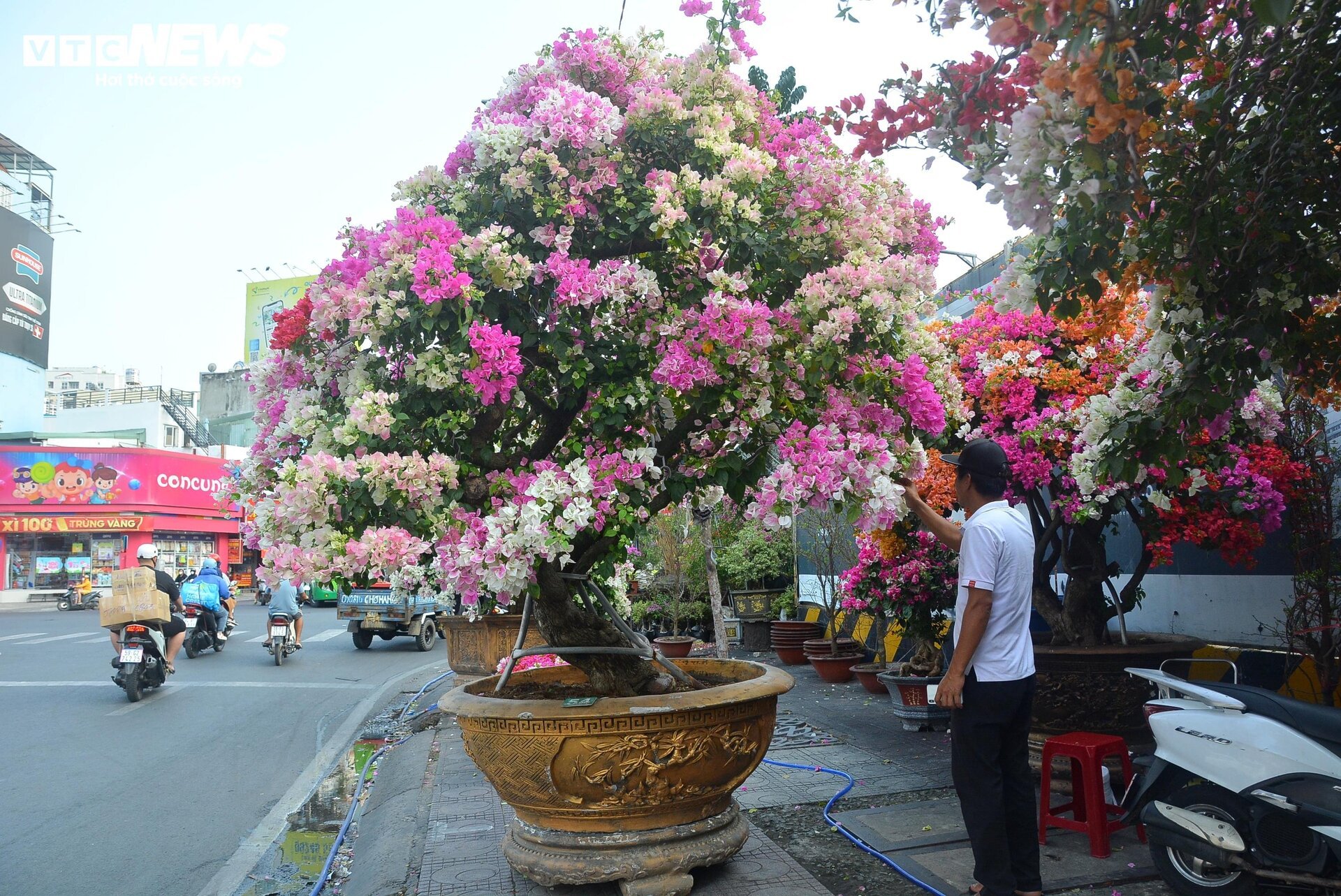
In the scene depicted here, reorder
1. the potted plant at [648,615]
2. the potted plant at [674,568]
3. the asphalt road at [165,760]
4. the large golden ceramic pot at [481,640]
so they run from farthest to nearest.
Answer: the potted plant at [648,615]
the potted plant at [674,568]
the large golden ceramic pot at [481,640]
the asphalt road at [165,760]

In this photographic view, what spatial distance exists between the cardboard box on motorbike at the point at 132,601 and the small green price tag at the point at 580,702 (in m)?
8.83

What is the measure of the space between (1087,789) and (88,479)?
3647 cm

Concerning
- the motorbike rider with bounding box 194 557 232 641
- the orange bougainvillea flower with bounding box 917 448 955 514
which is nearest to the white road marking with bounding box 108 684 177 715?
the motorbike rider with bounding box 194 557 232 641

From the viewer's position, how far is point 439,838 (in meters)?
4.93

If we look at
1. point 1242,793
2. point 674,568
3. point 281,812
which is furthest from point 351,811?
point 674,568

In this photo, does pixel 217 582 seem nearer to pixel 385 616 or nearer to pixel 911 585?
pixel 385 616

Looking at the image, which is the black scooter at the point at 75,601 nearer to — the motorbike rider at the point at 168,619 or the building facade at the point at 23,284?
the building facade at the point at 23,284

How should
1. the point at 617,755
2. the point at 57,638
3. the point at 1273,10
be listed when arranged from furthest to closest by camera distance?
the point at 57,638 → the point at 617,755 → the point at 1273,10

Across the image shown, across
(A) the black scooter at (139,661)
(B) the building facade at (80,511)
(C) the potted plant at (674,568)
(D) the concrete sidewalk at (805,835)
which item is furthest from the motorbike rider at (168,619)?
(B) the building facade at (80,511)

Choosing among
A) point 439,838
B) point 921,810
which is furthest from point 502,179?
point 921,810

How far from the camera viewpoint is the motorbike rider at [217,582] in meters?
15.4

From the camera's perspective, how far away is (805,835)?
4684 mm

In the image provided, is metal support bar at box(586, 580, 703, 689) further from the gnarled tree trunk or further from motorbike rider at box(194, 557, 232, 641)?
motorbike rider at box(194, 557, 232, 641)

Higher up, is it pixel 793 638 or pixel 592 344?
pixel 592 344
